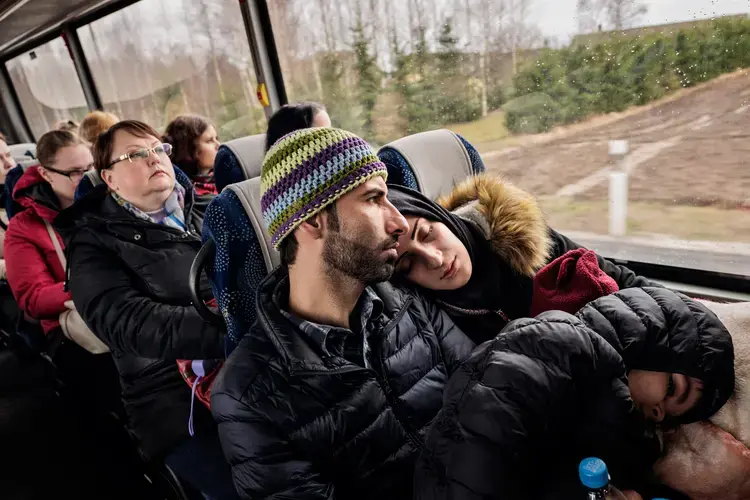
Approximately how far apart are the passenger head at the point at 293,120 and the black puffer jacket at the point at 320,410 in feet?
3.25

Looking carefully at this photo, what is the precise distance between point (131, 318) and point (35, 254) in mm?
985

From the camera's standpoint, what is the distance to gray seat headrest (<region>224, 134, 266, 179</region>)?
2.10m

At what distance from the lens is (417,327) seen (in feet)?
4.20

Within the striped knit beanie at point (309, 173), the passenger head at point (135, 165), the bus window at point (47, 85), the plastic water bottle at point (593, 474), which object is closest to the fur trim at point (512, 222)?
the striped knit beanie at point (309, 173)

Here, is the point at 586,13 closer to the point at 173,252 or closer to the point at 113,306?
the point at 173,252

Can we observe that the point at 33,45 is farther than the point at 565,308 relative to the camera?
Yes

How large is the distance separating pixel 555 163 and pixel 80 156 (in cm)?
233

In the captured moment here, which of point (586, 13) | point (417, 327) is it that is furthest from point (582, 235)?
point (417, 327)

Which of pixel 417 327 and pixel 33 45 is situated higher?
pixel 33 45

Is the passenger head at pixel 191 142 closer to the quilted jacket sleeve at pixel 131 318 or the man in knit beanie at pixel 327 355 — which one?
the quilted jacket sleeve at pixel 131 318

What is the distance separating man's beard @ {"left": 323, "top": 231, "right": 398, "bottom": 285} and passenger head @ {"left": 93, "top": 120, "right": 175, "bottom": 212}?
3.38ft

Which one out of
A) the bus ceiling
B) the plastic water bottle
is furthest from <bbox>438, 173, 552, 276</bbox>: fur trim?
the bus ceiling

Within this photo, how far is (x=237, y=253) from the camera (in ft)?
4.27

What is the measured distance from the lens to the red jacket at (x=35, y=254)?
2203 mm
